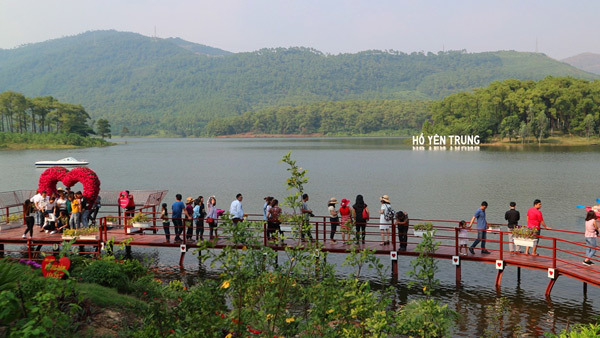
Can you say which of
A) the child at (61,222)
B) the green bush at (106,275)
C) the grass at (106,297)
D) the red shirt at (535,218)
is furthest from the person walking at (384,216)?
the child at (61,222)

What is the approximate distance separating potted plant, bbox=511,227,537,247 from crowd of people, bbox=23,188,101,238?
14.5 meters

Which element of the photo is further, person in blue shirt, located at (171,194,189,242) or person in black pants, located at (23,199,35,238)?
person in blue shirt, located at (171,194,189,242)

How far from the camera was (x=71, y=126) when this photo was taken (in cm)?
13525

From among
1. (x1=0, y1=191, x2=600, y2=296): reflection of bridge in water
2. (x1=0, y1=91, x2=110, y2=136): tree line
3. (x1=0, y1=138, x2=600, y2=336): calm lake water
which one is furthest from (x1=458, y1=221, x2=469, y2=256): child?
(x1=0, y1=91, x2=110, y2=136): tree line

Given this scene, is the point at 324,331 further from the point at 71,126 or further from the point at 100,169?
the point at 71,126

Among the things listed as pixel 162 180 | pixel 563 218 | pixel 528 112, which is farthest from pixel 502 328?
pixel 528 112

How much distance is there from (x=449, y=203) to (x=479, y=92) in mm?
110975

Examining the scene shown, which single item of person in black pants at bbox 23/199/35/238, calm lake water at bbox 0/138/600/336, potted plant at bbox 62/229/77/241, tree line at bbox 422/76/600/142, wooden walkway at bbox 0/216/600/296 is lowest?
calm lake water at bbox 0/138/600/336

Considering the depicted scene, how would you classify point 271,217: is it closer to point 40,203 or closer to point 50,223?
point 50,223

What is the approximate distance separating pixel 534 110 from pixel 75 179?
390ft

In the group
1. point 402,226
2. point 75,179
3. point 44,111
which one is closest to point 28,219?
point 75,179

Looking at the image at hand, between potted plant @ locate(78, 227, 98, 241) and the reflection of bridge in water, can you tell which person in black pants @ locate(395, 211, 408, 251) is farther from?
potted plant @ locate(78, 227, 98, 241)

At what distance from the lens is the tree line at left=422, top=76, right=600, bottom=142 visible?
385 feet

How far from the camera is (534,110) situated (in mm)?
119438
